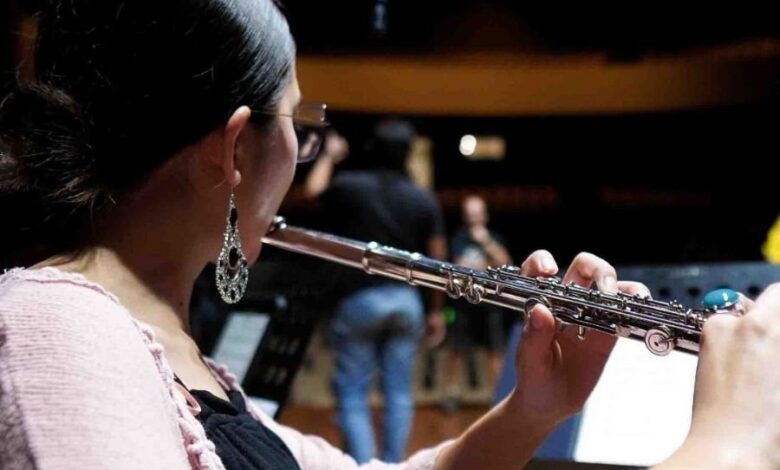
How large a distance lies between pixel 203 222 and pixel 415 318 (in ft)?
6.25

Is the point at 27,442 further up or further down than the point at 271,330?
further down

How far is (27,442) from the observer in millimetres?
628

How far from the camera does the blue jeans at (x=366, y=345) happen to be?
2666 mm

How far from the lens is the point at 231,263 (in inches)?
37.1

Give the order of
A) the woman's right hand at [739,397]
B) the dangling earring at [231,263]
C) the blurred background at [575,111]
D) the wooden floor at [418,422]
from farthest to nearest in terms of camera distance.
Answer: the blurred background at [575,111] < the wooden floor at [418,422] < the dangling earring at [231,263] < the woman's right hand at [739,397]

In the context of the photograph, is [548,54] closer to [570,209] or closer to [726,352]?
[570,209]

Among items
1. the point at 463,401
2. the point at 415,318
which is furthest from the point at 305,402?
the point at 415,318

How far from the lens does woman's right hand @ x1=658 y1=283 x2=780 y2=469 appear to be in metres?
0.62

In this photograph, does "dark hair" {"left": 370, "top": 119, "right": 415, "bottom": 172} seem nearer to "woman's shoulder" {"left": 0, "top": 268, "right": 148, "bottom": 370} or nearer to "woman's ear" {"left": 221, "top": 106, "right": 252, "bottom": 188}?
"woman's ear" {"left": 221, "top": 106, "right": 252, "bottom": 188}

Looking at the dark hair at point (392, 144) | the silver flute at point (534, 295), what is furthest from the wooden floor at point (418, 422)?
the silver flute at point (534, 295)

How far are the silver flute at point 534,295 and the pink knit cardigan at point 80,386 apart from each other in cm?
36

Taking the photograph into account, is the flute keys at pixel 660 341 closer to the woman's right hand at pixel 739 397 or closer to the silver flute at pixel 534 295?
the silver flute at pixel 534 295

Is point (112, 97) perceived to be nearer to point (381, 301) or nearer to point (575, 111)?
point (381, 301)

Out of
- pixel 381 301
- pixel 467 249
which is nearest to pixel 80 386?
pixel 381 301
